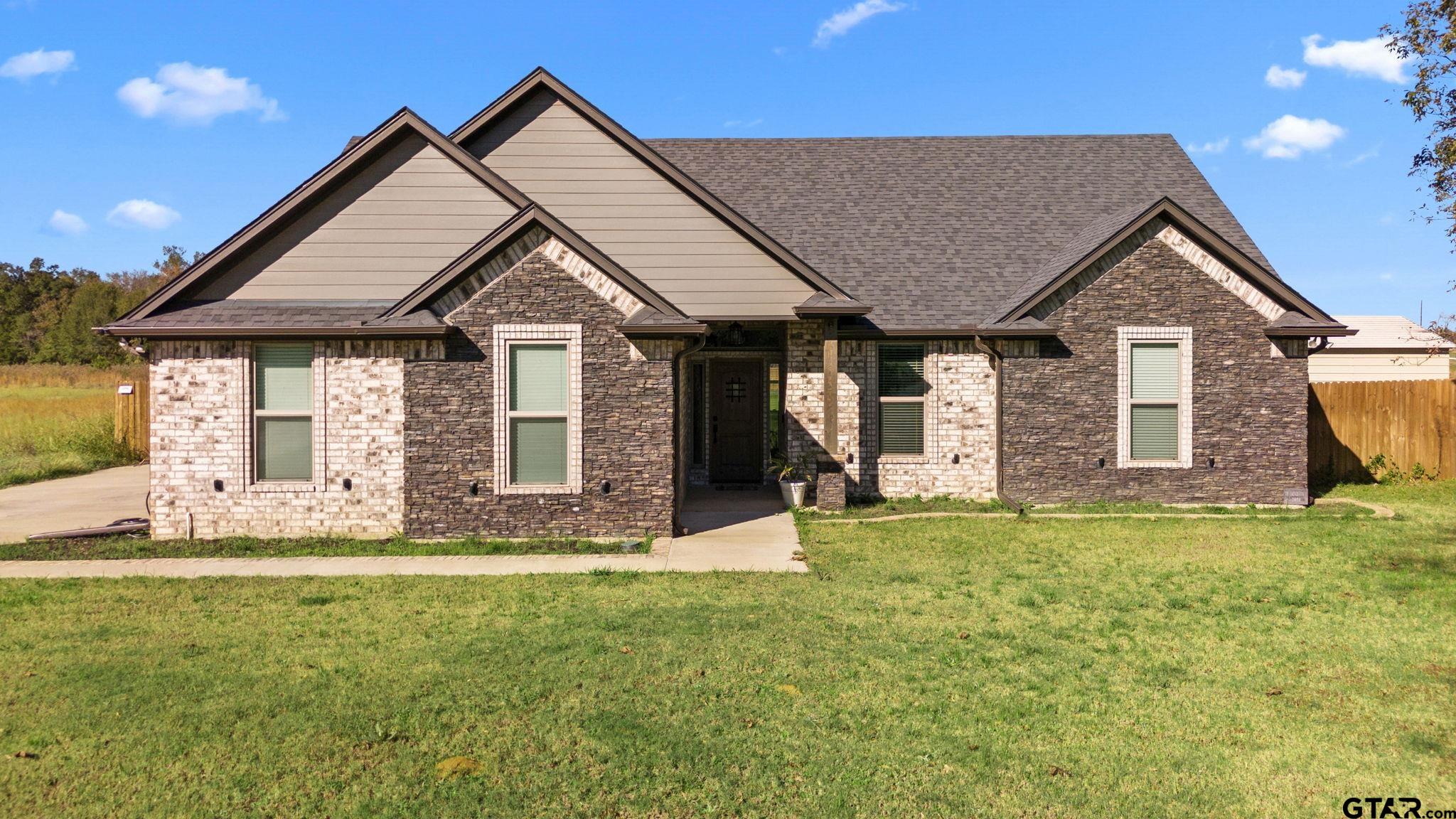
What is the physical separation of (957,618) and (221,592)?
7359 millimetres

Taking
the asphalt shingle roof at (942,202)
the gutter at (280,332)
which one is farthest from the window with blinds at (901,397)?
the gutter at (280,332)

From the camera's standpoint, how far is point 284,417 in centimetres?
1154

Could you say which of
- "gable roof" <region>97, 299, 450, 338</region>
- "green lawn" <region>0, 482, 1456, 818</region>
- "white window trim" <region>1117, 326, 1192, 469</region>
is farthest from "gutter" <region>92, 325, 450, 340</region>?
"white window trim" <region>1117, 326, 1192, 469</region>

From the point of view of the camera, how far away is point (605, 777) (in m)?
4.51

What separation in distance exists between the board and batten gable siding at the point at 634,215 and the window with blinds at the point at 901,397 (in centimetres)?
211

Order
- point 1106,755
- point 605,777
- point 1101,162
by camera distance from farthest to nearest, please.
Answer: point 1101,162
point 1106,755
point 605,777

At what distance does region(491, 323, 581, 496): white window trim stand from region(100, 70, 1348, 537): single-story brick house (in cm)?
3

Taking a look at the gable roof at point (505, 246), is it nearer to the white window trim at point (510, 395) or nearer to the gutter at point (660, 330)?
the gutter at point (660, 330)

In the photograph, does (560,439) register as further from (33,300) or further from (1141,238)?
(33,300)

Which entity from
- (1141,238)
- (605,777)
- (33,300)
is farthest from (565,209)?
(33,300)

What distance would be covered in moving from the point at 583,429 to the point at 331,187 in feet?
16.5

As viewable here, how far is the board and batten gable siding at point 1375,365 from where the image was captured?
24.8m

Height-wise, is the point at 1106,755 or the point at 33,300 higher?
the point at 33,300

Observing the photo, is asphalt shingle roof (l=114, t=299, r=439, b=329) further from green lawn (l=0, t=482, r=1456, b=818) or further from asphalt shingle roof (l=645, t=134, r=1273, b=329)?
asphalt shingle roof (l=645, t=134, r=1273, b=329)
